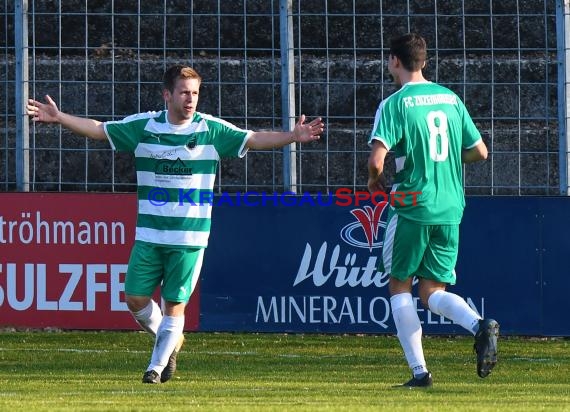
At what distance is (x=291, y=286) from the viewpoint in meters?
11.6

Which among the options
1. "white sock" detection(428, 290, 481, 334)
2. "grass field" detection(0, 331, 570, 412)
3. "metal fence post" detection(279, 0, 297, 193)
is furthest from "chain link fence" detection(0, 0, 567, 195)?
"white sock" detection(428, 290, 481, 334)

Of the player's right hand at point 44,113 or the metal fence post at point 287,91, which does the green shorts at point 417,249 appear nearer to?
the player's right hand at point 44,113

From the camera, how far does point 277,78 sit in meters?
14.3

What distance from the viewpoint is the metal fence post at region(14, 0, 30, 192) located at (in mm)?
11898

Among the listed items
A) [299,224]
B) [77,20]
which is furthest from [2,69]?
[299,224]

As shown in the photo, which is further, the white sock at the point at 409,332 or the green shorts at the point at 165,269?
the green shorts at the point at 165,269

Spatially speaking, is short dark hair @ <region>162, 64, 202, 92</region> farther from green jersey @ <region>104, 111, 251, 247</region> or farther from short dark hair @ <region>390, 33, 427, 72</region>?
short dark hair @ <region>390, 33, 427, 72</region>

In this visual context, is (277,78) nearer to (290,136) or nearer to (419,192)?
(290,136)

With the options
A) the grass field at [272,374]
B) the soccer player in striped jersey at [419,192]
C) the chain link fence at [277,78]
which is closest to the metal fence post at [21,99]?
the chain link fence at [277,78]

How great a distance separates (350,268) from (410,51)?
4.21 meters

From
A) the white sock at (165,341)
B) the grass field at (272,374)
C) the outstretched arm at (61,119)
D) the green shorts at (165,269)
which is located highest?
the outstretched arm at (61,119)

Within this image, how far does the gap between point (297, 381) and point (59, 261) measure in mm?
3795

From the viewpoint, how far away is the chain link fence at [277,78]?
496 inches

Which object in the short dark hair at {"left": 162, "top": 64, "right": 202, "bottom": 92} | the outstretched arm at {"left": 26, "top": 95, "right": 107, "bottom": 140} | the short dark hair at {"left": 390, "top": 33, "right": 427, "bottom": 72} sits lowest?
the outstretched arm at {"left": 26, "top": 95, "right": 107, "bottom": 140}
